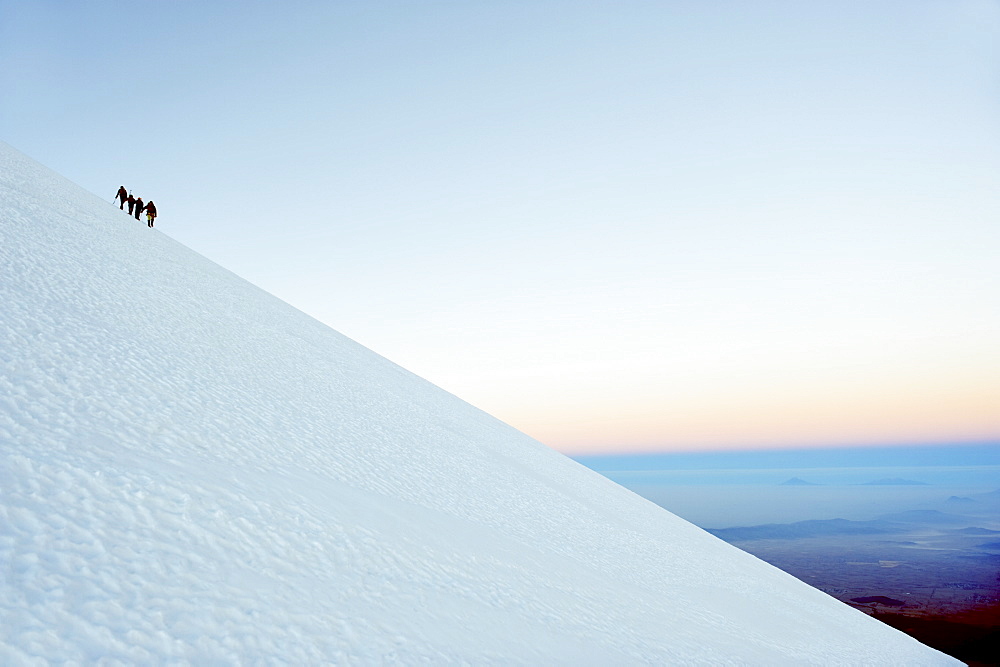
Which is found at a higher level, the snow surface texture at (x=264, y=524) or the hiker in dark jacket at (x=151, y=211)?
the hiker in dark jacket at (x=151, y=211)

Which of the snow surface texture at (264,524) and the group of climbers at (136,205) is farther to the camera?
the group of climbers at (136,205)

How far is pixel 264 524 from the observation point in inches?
95.8

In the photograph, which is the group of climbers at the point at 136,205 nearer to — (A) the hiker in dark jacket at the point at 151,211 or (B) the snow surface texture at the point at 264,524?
(A) the hiker in dark jacket at the point at 151,211

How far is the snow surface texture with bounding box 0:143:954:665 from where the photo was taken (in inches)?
68.8

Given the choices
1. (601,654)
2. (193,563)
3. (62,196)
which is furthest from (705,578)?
(62,196)

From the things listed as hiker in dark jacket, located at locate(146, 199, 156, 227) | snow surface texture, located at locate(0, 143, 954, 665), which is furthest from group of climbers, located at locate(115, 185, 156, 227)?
snow surface texture, located at locate(0, 143, 954, 665)

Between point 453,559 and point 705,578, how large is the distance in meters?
3.59

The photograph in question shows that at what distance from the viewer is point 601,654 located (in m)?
2.81

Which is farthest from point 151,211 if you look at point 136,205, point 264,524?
point 264,524

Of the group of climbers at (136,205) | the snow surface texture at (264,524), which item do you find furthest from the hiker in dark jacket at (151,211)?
the snow surface texture at (264,524)

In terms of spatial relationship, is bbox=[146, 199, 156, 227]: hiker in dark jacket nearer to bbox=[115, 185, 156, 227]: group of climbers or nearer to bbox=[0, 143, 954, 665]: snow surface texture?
bbox=[115, 185, 156, 227]: group of climbers

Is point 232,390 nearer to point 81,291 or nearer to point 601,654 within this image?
point 81,291

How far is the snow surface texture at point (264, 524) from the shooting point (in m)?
1.75

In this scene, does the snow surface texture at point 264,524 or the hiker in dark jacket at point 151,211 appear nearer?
the snow surface texture at point 264,524
